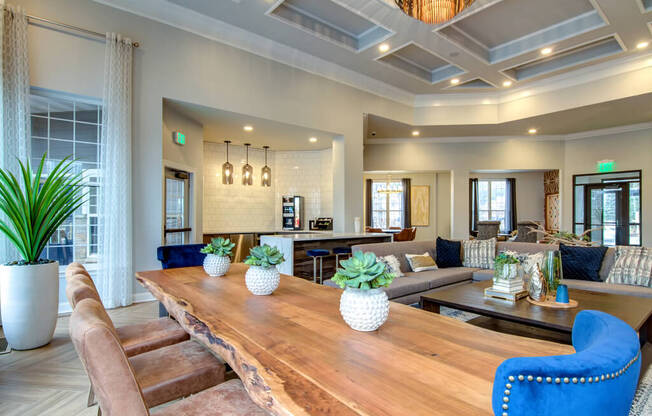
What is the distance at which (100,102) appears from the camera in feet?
13.6

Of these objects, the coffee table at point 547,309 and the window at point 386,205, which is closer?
the coffee table at point 547,309

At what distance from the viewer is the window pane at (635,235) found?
7.68 m

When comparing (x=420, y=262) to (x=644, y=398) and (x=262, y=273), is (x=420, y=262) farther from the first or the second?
(x=262, y=273)

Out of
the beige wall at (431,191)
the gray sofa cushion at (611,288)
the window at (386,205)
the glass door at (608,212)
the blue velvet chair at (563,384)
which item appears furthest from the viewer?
the window at (386,205)

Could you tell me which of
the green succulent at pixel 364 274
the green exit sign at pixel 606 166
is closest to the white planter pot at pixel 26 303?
the green succulent at pixel 364 274

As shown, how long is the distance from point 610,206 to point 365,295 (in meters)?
9.44

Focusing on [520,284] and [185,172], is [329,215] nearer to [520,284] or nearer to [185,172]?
[185,172]

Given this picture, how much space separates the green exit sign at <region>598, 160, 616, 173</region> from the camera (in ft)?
26.3

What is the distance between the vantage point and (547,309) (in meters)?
2.89

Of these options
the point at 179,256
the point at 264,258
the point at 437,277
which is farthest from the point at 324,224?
the point at 264,258

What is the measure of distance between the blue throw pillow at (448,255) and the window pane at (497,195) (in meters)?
6.86

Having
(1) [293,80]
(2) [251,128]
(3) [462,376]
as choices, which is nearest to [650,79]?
(1) [293,80]

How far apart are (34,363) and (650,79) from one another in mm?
8873

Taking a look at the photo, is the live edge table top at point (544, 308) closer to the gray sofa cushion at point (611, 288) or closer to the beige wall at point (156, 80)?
the gray sofa cushion at point (611, 288)
